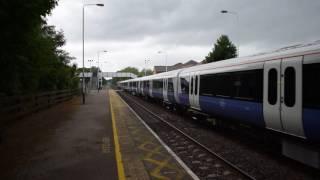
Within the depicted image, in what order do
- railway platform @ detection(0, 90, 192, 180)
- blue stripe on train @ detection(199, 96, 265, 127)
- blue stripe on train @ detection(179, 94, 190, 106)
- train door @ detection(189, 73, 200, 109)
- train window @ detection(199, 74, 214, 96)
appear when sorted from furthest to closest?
blue stripe on train @ detection(179, 94, 190, 106)
train door @ detection(189, 73, 200, 109)
train window @ detection(199, 74, 214, 96)
blue stripe on train @ detection(199, 96, 265, 127)
railway platform @ detection(0, 90, 192, 180)

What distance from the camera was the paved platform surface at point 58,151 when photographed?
8.73 metres

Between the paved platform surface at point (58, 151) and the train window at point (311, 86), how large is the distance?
430 centimetres

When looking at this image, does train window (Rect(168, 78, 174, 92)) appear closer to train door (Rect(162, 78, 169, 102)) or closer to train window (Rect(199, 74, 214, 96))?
train door (Rect(162, 78, 169, 102))

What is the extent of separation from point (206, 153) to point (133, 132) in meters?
4.65

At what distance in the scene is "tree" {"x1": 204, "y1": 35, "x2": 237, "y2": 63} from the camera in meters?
54.6

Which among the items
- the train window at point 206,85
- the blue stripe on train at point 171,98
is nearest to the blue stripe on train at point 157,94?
the blue stripe on train at point 171,98

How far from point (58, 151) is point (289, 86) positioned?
6522 mm

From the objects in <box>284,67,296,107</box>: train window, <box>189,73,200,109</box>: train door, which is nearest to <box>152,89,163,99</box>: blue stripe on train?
<box>189,73,200,109</box>: train door

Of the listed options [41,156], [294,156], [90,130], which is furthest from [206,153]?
[90,130]

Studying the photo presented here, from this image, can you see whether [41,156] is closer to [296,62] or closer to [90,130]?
[90,130]

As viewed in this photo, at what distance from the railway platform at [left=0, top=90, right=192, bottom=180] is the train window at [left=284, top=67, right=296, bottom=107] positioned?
9.06 feet

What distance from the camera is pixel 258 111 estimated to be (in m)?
10.5

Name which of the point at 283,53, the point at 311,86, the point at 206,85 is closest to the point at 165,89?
the point at 206,85

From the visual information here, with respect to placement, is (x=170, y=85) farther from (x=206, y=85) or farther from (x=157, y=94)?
(x=206, y=85)
